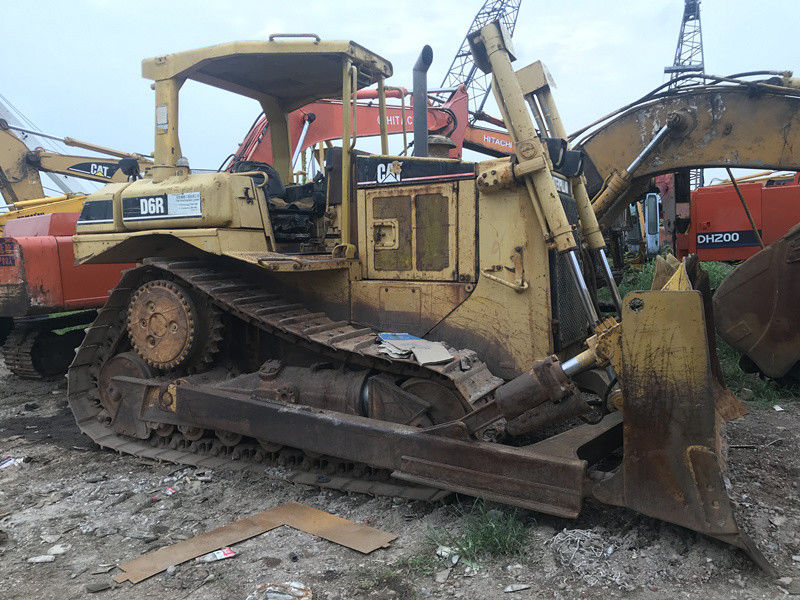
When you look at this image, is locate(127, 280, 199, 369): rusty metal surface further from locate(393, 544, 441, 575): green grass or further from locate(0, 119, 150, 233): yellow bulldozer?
locate(0, 119, 150, 233): yellow bulldozer

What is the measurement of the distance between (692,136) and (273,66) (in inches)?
156

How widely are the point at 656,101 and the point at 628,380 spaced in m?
4.22

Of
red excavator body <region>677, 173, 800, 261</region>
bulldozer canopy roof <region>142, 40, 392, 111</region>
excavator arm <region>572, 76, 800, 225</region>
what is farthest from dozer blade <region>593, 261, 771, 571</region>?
red excavator body <region>677, 173, 800, 261</region>

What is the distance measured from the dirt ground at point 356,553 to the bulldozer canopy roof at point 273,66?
314cm

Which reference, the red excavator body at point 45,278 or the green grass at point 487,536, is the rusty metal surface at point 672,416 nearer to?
the green grass at point 487,536

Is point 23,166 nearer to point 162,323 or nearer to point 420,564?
point 162,323

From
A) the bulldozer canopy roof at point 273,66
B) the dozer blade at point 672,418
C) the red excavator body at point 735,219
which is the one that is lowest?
the dozer blade at point 672,418

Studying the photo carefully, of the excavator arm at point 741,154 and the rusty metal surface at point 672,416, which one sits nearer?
the rusty metal surface at point 672,416

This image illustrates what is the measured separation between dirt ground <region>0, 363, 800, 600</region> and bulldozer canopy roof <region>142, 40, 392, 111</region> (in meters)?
3.14

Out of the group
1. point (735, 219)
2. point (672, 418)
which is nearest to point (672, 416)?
point (672, 418)

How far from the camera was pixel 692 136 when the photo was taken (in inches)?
238

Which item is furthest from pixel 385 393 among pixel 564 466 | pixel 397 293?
pixel 564 466

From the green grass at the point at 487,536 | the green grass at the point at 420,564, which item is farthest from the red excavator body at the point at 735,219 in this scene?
the green grass at the point at 420,564

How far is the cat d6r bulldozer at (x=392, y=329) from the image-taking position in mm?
3016
